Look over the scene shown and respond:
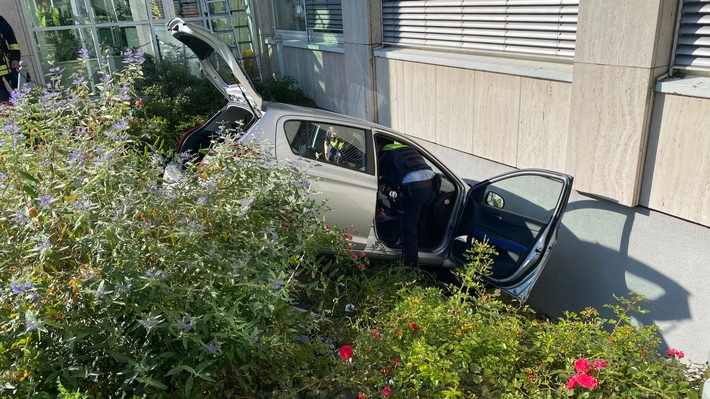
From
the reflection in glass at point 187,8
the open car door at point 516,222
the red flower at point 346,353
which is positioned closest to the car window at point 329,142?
the open car door at point 516,222

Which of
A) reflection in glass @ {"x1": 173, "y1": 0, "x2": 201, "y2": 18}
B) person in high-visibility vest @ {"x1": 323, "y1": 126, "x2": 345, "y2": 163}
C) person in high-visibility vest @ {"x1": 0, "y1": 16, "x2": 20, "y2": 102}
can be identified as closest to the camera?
person in high-visibility vest @ {"x1": 323, "y1": 126, "x2": 345, "y2": 163}

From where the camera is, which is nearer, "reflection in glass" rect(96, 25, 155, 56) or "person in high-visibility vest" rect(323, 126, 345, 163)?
"person in high-visibility vest" rect(323, 126, 345, 163)

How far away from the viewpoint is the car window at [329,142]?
4441mm

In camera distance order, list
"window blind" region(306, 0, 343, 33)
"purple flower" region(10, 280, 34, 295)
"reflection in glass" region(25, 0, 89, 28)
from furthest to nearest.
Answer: "reflection in glass" region(25, 0, 89, 28)
"window blind" region(306, 0, 343, 33)
"purple flower" region(10, 280, 34, 295)

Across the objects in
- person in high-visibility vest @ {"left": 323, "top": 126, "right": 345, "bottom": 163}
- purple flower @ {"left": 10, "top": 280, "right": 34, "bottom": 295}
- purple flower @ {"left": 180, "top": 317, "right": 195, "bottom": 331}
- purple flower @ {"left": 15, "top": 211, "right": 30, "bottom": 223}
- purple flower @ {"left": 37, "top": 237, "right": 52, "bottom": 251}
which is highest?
purple flower @ {"left": 15, "top": 211, "right": 30, "bottom": 223}

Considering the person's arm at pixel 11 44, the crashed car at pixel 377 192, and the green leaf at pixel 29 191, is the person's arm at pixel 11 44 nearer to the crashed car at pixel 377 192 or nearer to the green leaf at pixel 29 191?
→ the crashed car at pixel 377 192

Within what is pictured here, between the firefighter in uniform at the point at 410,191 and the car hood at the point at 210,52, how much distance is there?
4.15ft

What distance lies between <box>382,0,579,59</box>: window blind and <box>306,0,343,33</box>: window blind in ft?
4.31

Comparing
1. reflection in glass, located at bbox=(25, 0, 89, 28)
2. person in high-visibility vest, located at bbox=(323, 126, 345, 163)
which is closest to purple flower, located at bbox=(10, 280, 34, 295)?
person in high-visibility vest, located at bbox=(323, 126, 345, 163)

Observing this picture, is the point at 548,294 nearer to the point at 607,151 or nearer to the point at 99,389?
the point at 607,151

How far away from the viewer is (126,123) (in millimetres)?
2598

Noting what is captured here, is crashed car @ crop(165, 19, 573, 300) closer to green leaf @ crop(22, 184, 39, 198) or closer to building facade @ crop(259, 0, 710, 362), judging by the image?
building facade @ crop(259, 0, 710, 362)

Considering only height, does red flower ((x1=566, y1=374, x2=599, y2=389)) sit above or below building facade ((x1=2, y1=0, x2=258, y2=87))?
below

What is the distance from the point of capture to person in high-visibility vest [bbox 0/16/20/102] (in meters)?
7.86
